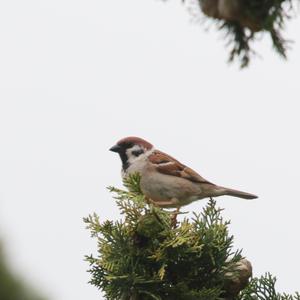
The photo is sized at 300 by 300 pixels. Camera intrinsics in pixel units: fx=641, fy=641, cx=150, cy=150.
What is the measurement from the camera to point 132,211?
225 centimetres

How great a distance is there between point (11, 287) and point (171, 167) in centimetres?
289

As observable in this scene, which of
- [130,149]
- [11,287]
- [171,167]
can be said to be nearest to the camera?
[11,287]

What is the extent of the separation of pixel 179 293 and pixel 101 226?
0.37m

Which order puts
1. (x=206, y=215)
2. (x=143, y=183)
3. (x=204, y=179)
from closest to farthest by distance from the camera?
(x=206, y=215) < (x=143, y=183) < (x=204, y=179)

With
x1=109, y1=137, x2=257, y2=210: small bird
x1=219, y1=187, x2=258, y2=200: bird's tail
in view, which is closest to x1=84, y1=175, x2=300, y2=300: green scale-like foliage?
x1=109, y1=137, x2=257, y2=210: small bird

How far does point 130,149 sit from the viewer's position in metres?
3.92

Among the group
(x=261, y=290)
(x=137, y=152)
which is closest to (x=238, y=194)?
(x=137, y=152)

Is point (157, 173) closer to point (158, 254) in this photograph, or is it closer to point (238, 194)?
point (238, 194)

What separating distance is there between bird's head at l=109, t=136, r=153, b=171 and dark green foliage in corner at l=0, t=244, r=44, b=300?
8.68ft

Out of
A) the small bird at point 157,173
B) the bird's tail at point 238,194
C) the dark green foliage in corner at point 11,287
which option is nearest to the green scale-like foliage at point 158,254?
the dark green foliage in corner at point 11,287

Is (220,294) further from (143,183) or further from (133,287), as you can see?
(143,183)

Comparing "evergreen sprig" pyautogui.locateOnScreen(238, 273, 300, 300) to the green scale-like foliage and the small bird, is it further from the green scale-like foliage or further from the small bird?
the small bird

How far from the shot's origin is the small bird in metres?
3.86

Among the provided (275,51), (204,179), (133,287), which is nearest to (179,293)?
(133,287)
